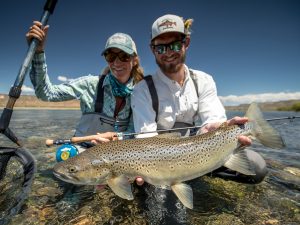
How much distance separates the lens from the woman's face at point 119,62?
15.1 feet

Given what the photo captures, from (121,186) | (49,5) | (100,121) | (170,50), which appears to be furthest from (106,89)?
(121,186)

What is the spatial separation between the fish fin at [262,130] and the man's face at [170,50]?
1499 mm

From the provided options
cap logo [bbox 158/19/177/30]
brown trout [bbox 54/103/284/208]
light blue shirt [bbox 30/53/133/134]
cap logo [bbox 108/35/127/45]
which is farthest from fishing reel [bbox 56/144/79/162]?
cap logo [bbox 158/19/177/30]

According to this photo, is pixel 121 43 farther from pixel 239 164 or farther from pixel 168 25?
pixel 239 164

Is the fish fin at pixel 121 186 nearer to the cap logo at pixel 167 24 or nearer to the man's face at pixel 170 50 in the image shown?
the man's face at pixel 170 50

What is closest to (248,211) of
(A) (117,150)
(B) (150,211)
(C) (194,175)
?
(C) (194,175)

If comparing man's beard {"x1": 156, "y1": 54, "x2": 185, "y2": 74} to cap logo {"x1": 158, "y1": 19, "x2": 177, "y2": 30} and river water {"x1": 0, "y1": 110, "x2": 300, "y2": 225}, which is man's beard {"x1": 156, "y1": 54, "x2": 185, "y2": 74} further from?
river water {"x1": 0, "y1": 110, "x2": 300, "y2": 225}

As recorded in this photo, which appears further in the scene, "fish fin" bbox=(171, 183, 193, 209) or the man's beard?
the man's beard

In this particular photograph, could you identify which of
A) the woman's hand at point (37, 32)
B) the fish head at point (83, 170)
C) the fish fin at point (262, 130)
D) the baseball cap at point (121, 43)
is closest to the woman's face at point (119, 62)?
the baseball cap at point (121, 43)

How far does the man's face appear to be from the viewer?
4.45 meters

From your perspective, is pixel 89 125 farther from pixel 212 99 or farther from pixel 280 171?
pixel 280 171

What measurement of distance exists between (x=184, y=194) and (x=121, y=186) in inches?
29.4

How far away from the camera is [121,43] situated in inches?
177

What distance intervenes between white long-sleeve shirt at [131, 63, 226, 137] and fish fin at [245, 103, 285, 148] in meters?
0.87
